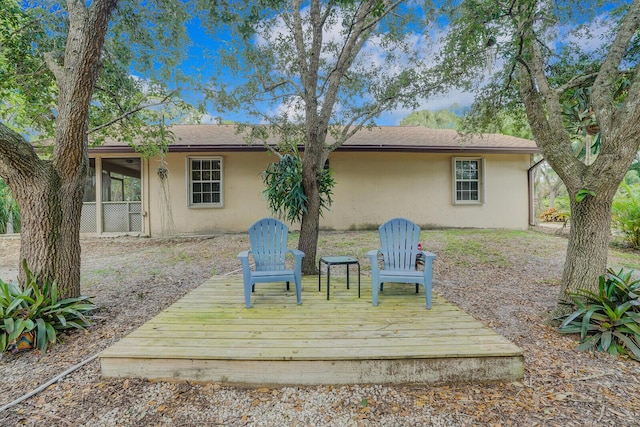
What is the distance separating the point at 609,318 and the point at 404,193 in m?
6.99

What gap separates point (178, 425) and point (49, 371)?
152 centimetres

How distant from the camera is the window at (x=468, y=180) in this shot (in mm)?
9609

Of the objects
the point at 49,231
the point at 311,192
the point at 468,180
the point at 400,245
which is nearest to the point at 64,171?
the point at 49,231

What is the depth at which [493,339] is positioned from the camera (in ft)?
7.83

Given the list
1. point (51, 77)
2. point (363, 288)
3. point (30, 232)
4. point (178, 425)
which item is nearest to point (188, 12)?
point (51, 77)

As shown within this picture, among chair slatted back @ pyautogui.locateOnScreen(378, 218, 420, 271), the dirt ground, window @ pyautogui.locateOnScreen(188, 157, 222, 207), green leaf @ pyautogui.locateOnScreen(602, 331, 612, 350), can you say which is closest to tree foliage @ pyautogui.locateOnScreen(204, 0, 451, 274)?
chair slatted back @ pyautogui.locateOnScreen(378, 218, 420, 271)

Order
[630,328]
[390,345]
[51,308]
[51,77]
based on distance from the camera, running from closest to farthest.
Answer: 1. [390,345]
2. [630,328]
3. [51,308]
4. [51,77]

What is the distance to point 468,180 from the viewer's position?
380 inches

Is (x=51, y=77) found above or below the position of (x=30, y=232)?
above

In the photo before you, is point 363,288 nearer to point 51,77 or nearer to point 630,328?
point 630,328

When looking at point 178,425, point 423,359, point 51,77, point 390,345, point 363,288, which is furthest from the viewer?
point 51,77

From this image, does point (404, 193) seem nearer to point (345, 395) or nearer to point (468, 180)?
point (468, 180)

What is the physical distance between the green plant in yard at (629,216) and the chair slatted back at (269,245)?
8746mm

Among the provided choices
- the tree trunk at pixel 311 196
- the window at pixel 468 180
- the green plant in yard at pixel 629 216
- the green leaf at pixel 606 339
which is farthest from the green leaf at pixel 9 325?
the green plant in yard at pixel 629 216
